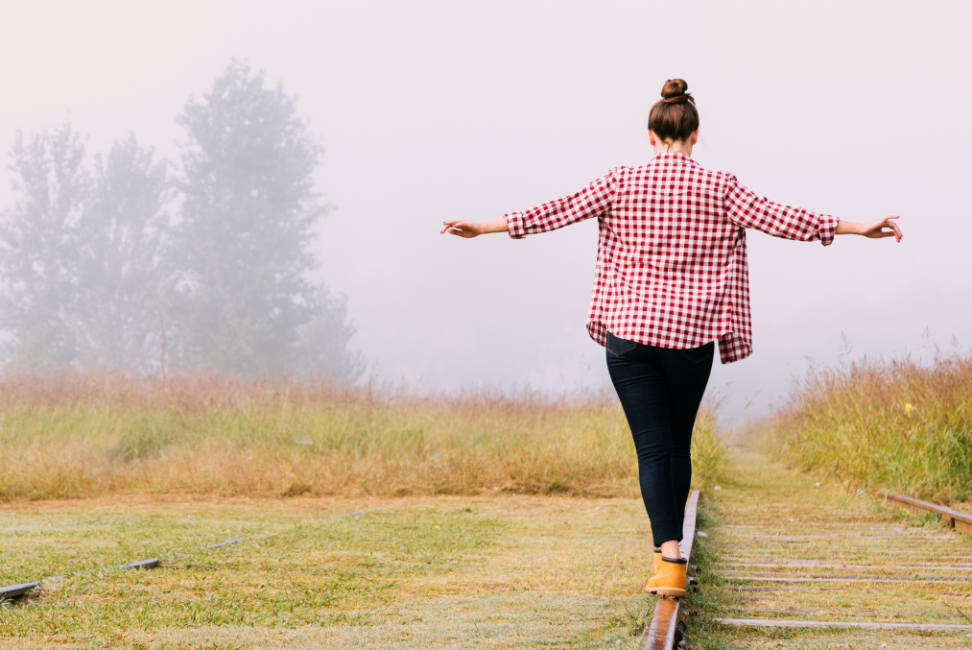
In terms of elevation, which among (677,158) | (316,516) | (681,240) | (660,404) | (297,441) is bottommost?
(316,516)

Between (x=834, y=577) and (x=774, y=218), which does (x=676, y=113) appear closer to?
(x=774, y=218)

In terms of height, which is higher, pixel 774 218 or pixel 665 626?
pixel 774 218

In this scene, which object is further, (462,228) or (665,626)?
(462,228)

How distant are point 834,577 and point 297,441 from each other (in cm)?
805

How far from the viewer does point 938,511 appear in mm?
5664

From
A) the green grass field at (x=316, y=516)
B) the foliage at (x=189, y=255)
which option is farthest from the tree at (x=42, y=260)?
the green grass field at (x=316, y=516)

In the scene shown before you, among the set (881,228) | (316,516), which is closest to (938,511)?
(881,228)

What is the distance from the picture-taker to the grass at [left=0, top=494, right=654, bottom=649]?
2621mm

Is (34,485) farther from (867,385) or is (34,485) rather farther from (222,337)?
(222,337)

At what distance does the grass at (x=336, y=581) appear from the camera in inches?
103

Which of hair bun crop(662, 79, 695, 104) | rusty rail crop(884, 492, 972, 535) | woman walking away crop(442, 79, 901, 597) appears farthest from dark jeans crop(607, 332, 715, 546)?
rusty rail crop(884, 492, 972, 535)

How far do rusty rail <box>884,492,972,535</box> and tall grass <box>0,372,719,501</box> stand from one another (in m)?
2.30

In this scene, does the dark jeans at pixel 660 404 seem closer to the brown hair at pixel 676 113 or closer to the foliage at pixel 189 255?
the brown hair at pixel 676 113

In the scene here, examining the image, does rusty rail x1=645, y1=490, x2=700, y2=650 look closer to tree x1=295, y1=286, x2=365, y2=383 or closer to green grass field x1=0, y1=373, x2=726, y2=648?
green grass field x1=0, y1=373, x2=726, y2=648
